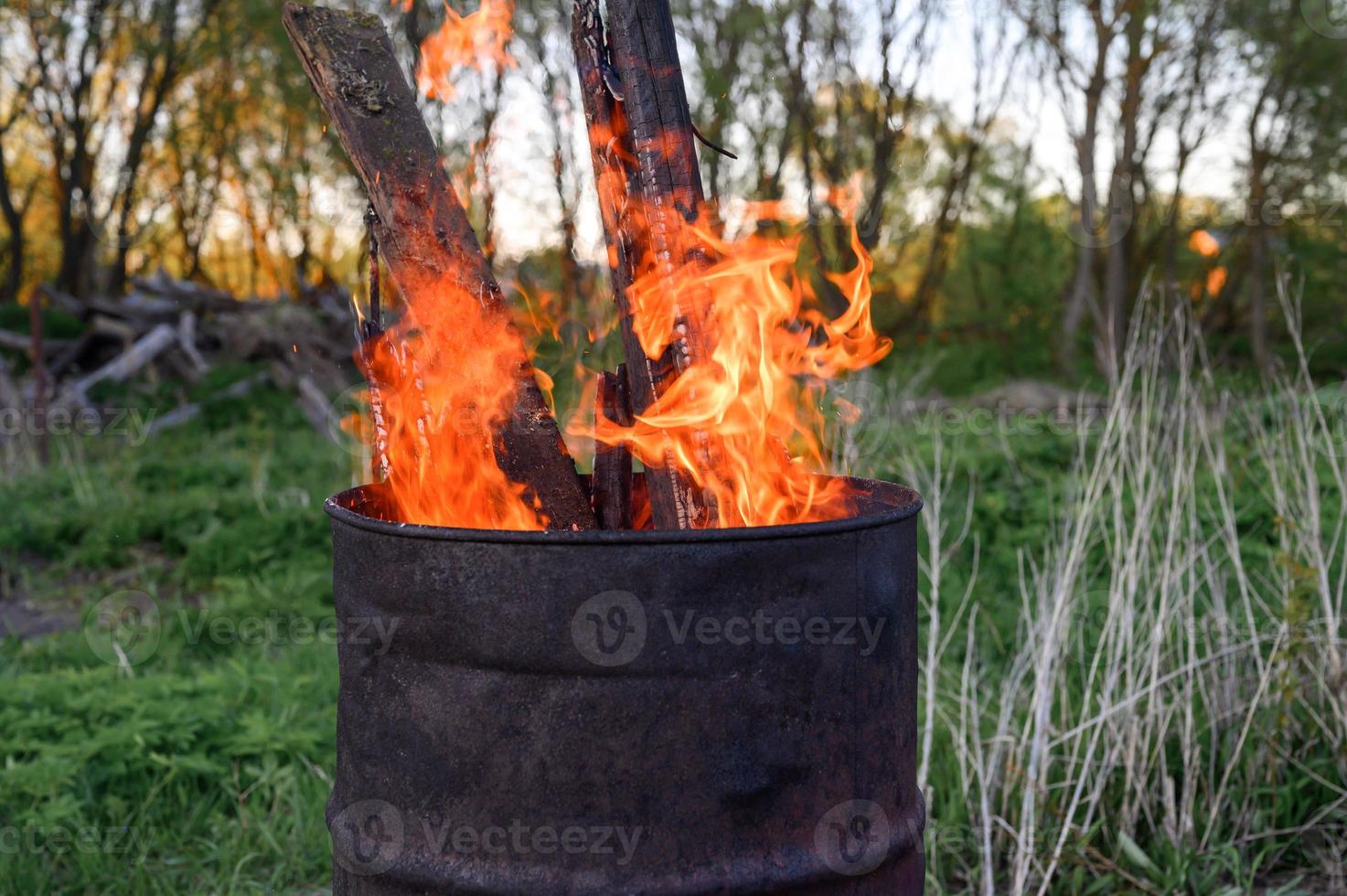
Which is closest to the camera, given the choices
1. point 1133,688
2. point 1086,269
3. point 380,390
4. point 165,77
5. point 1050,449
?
point 380,390

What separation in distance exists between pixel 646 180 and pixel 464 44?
499 millimetres

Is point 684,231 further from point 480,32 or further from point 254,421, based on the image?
point 254,421

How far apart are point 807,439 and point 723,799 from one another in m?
0.81

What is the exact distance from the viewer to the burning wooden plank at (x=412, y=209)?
6.38 ft

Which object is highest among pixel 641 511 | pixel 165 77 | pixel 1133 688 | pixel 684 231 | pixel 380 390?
pixel 165 77

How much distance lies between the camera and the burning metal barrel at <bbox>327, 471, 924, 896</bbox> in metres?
1.50

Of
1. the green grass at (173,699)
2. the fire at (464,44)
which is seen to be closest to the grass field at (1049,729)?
the green grass at (173,699)

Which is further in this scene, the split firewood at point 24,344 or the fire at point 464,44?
the split firewood at point 24,344

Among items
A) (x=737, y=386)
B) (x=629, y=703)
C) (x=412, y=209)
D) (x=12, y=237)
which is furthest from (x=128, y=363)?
(x=629, y=703)

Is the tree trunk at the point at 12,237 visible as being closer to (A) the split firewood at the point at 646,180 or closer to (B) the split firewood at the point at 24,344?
(B) the split firewood at the point at 24,344

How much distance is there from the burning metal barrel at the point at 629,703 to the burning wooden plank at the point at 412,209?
39 cm

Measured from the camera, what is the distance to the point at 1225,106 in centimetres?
1208

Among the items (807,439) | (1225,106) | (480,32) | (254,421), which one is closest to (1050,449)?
(807,439)

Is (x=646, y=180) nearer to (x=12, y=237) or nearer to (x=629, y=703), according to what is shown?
(x=629, y=703)
